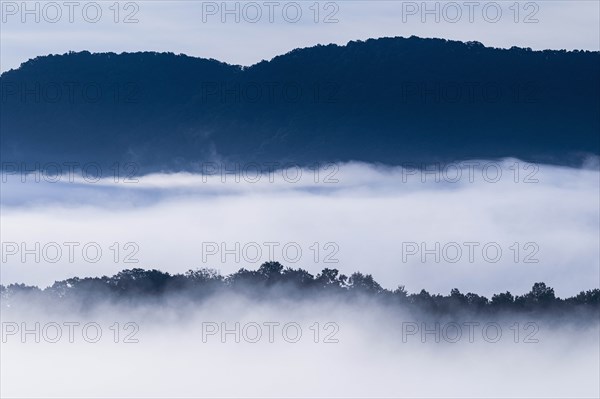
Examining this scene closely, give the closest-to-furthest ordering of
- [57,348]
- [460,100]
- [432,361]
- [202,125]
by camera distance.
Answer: [432,361]
[57,348]
[202,125]
[460,100]

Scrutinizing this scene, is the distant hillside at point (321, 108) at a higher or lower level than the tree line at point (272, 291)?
higher

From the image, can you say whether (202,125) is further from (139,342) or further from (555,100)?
(139,342)

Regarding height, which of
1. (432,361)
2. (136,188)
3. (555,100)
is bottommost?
(432,361)

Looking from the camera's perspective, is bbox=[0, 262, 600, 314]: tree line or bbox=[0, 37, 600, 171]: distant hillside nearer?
bbox=[0, 262, 600, 314]: tree line

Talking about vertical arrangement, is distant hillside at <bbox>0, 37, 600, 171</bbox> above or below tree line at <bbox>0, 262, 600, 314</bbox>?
above

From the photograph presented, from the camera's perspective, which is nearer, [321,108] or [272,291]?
[272,291]

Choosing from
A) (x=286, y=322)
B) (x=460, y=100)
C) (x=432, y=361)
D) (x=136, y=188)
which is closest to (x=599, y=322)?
(x=432, y=361)

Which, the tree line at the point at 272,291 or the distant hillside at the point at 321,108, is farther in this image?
the distant hillside at the point at 321,108

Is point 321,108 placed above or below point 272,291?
above
